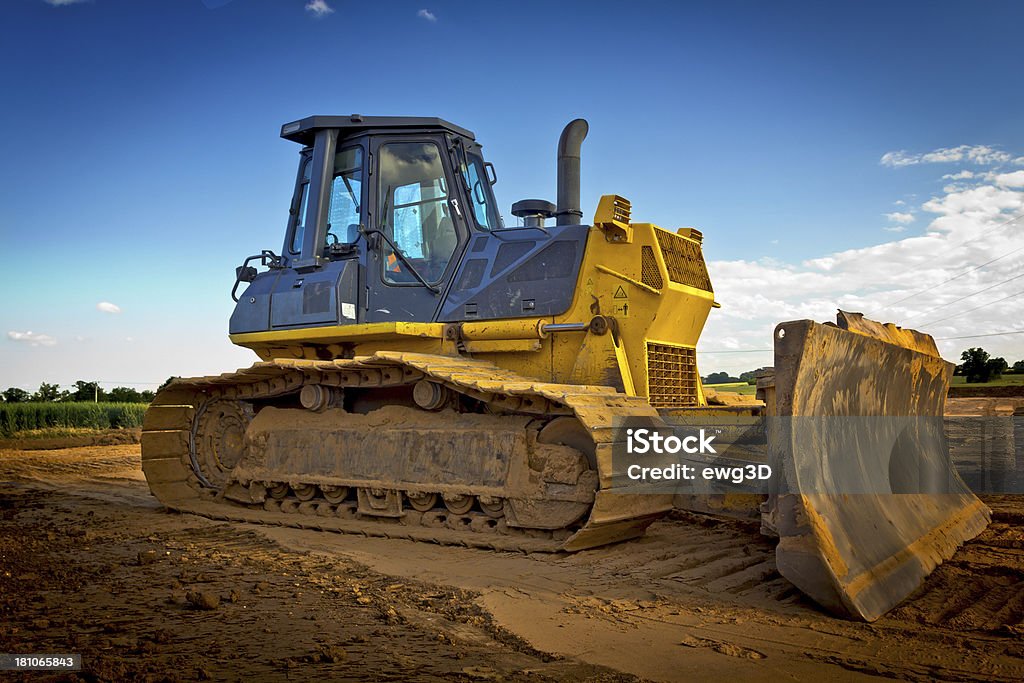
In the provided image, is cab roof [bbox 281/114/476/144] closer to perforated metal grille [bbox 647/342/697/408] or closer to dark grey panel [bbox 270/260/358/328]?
dark grey panel [bbox 270/260/358/328]

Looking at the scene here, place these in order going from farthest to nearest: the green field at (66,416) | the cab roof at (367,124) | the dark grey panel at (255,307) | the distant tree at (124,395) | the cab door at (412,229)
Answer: the distant tree at (124,395), the green field at (66,416), the dark grey panel at (255,307), the cab roof at (367,124), the cab door at (412,229)

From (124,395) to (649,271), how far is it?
94.0 feet

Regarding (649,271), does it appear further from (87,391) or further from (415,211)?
(87,391)

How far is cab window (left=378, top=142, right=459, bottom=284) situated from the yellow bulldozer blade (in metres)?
4.14

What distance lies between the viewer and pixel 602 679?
11.7 feet

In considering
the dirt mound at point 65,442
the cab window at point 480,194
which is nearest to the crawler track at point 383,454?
the cab window at point 480,194

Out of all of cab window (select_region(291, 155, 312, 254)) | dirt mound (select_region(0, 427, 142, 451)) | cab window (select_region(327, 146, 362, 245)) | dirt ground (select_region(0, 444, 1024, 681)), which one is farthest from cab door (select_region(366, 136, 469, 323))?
dirt mound (select_region(0, 427, 142, 451))

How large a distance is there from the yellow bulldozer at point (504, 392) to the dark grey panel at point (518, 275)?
0.02 meters

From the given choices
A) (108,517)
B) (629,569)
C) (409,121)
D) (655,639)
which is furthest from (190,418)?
(655,639)

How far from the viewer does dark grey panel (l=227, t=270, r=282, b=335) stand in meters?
9.16

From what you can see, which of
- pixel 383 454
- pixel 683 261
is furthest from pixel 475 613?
pixel 683 261

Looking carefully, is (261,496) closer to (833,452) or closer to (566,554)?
Result: (566,554)

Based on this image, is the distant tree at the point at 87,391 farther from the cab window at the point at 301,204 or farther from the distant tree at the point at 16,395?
the cab window at the point at 301,204

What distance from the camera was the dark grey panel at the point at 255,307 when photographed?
9.16 metres
